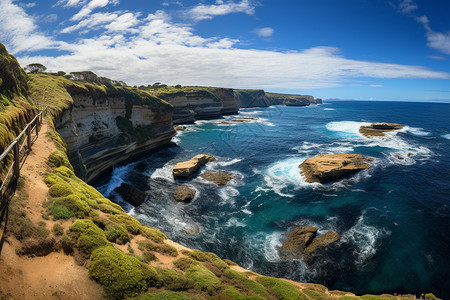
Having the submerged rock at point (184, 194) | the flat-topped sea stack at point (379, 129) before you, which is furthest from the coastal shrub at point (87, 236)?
the flat-topped sea stack at point (379, 129)

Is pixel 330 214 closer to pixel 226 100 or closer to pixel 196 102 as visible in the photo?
pixel 196 102

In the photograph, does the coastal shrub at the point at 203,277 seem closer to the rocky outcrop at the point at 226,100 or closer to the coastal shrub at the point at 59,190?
the coastal shrub at the point at 59,190

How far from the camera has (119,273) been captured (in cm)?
883

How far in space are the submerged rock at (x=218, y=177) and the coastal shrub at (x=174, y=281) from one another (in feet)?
82.0

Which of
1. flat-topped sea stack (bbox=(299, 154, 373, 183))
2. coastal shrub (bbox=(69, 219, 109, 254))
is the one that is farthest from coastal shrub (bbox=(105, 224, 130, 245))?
flat-topped sea stack (bbox=(299, 154, 373, 183))

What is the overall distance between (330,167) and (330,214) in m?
11.1

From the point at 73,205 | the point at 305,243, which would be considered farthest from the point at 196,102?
the point at 73,205

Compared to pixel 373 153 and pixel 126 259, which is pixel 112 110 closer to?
pixel 126 259

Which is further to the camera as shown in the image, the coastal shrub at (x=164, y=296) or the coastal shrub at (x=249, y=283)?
the coastal shrub at (x=249, y=283)

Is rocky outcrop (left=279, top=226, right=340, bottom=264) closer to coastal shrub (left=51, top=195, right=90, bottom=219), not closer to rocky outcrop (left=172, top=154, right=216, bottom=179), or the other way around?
coastal shrub (left=51, top=195, right=90, bottom=219)

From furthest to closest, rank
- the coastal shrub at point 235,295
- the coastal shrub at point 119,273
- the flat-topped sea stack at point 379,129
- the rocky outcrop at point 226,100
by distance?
the rocky outcrop at point 226,100
the flat-topped sea stack at point 379,129
the coastal shrub at point 235,295
the coastal shrub at point 119,273

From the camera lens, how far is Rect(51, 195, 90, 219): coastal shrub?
10859 mm

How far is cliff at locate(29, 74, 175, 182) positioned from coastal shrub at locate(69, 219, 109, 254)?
17.5 meters

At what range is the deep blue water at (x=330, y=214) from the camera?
18.7 meters
